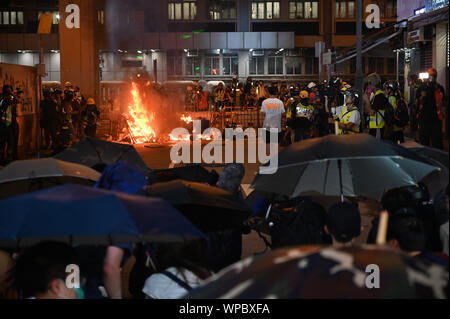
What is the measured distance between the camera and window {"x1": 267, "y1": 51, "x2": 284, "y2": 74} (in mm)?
53781

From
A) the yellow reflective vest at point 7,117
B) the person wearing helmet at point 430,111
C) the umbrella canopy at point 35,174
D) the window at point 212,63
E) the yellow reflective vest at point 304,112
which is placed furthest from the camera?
the window at point 212,63

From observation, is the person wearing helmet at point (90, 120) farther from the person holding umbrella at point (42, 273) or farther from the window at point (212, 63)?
the window at point (212, 63)

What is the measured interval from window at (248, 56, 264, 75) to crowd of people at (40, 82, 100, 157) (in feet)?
97.0

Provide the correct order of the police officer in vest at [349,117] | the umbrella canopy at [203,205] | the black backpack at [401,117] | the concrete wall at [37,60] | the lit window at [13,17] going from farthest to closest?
1. the lit window at [13,17]
2. the concrete wall at [37,60]
3. the black backpack at [401,117]
4. the police officer in vest at [349,117]
5. the umbrella canopy at [203,205]

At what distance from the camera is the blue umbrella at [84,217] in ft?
12.7

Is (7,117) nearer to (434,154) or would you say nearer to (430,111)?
(430,111)

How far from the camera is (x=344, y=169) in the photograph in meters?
6.50

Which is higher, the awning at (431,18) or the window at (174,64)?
the window at (174,64)

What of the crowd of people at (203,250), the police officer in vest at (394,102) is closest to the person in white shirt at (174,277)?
the crowd of people at (203,250)

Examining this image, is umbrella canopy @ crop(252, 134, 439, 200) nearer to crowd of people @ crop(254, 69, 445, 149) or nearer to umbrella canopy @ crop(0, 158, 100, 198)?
umbrella canopy @ crop(0, 158, 100, 198)

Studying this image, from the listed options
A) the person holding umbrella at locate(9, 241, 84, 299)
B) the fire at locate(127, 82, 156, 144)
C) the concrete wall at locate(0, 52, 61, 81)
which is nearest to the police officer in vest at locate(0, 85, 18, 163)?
the fire at locate(127, 82, 156, 144)

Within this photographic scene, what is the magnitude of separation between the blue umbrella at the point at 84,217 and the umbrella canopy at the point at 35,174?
1791 millimetres
